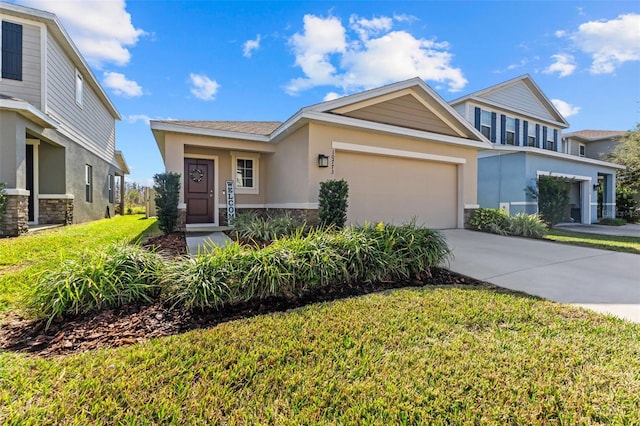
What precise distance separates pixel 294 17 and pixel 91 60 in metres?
9.72

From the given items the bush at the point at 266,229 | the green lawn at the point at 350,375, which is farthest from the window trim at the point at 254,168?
the green lawn at the point at 350,375

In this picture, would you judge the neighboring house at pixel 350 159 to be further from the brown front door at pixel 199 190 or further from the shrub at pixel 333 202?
the shrub at pixel 333 202

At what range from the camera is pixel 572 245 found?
25.6 ft

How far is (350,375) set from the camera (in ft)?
7.30

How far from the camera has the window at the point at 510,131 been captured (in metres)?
16.1

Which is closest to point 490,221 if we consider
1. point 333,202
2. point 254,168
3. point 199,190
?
point 333,202

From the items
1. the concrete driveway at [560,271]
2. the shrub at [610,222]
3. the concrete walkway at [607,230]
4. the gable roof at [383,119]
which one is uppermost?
the gable roof at [383,119]

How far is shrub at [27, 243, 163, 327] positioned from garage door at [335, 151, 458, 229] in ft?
18.5

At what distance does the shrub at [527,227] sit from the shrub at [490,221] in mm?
193

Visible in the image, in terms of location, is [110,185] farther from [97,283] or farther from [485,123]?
[485,123]

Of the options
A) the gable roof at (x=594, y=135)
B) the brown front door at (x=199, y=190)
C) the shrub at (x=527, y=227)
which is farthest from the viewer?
the gable roof at (x=594, y=135)

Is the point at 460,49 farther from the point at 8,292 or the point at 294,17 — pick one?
the point at 8,292

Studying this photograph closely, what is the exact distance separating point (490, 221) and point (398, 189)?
11.4ft

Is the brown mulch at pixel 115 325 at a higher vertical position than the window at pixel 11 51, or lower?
lower
